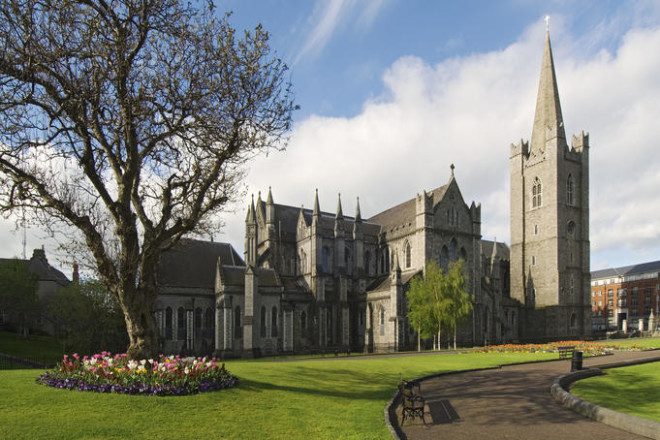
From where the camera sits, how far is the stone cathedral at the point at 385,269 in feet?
166

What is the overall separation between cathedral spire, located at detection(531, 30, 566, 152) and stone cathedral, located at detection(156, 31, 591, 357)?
0.53 ft

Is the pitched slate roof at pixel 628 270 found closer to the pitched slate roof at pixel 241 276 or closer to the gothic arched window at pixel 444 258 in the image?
the gothic arched window at pixel 444 258

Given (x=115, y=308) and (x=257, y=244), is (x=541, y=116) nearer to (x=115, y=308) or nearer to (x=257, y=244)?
(x=257, y=244)

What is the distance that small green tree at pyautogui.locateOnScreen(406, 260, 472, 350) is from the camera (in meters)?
49.4

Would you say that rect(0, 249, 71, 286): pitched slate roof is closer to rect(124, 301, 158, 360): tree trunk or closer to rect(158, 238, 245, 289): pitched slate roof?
rect(158, 238, 245, 289): pitched slate roof

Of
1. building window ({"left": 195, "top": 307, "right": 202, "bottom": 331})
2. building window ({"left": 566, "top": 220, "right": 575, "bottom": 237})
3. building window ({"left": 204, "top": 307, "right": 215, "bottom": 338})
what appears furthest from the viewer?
building window ({"left": 566, "top": 220, "right": 575, "bottom": 237})

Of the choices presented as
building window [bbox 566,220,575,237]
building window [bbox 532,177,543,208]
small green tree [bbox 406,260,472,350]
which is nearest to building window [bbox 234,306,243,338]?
small green tree [bbox 406,260,472,350]

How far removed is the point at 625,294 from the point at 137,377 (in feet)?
444

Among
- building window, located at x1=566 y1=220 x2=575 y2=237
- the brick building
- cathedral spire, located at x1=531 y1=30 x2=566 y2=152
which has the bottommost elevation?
the brick building

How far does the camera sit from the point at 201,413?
14.4 metres

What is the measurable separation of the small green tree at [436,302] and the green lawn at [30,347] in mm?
30605

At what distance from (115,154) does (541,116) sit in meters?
65.6

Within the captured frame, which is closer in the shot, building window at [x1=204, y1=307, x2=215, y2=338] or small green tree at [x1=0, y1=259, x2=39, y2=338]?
building window at [x1=204, y1=307, x2=215, y2=338]

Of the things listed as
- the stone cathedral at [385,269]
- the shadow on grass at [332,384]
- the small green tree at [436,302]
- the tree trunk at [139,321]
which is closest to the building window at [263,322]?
the stone cathedral at [385,269]
